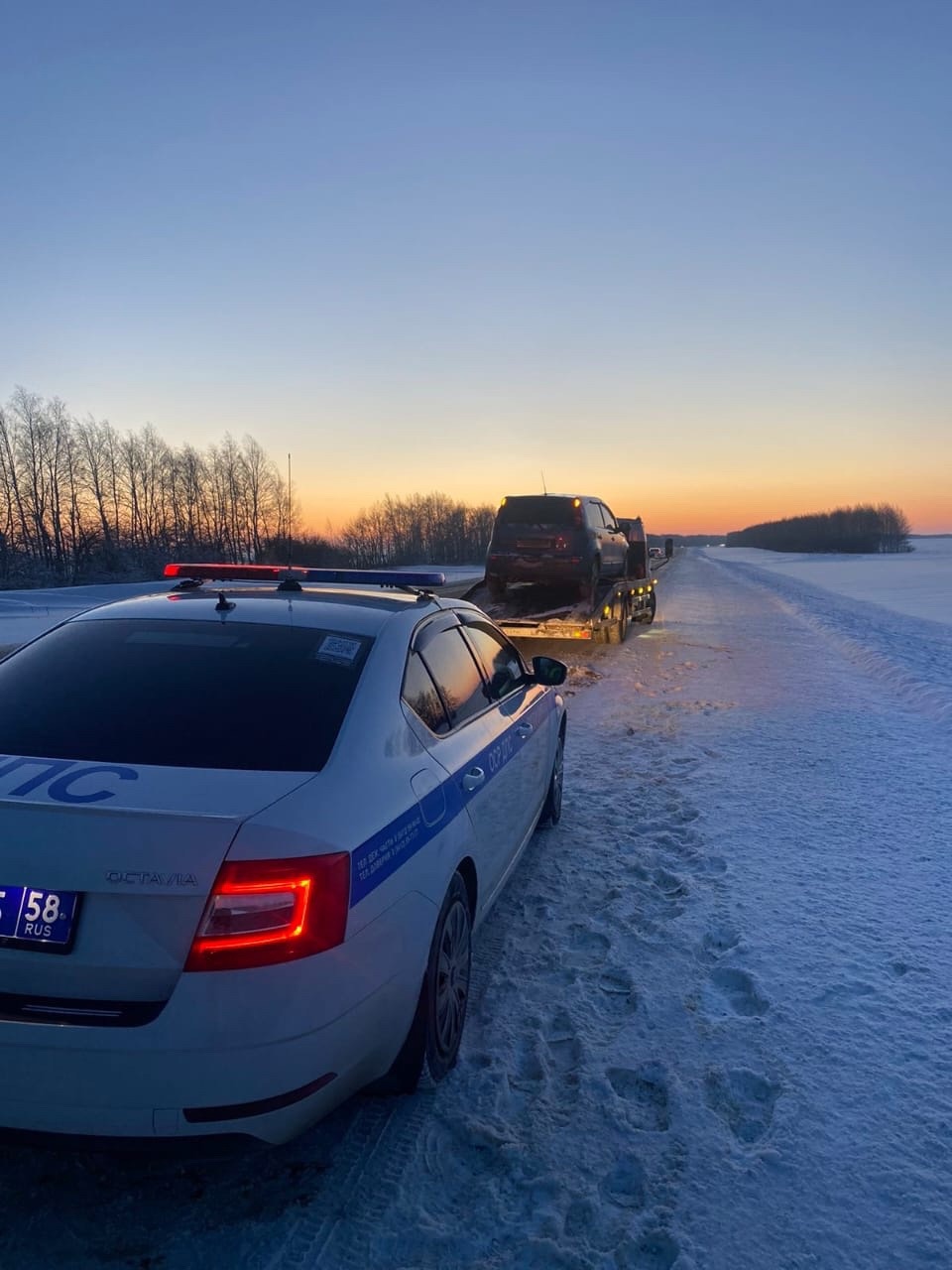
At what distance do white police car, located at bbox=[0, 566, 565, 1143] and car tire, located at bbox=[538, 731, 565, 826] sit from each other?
6.20 feet

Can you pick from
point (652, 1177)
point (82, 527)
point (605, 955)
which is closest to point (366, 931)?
point (652, 1177)

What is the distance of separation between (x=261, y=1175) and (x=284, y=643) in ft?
5.45

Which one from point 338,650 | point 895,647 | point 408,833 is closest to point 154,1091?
point 408,833

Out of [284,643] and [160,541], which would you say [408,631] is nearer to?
[284,643]

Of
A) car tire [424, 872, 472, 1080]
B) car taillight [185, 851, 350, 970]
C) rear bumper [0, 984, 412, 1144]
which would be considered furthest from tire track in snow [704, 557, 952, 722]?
rear bumper [0, 984, 412, 1144]

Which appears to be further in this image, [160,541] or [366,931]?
[160,541]

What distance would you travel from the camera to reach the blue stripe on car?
2.21 m

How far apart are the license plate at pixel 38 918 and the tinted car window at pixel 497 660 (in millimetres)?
2458

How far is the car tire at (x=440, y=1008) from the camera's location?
2656 mm

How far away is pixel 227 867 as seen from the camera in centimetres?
197

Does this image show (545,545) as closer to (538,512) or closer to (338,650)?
(538,512)

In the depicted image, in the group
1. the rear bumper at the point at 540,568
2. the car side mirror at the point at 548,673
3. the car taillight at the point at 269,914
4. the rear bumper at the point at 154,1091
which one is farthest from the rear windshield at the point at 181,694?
the rear bumper at the point at 540,568

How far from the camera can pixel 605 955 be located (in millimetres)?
3754

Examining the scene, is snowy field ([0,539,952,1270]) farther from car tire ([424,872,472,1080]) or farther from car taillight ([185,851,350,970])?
car taillight ([185,851,350,970])
